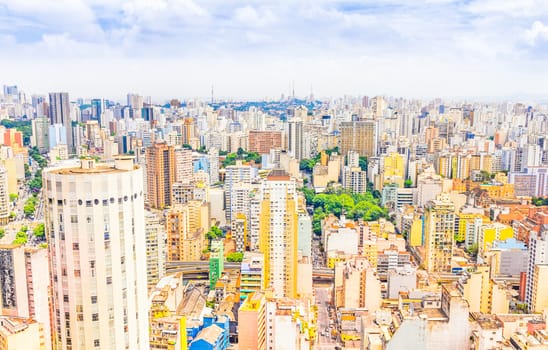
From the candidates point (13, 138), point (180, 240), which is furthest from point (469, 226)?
point (13, 138)

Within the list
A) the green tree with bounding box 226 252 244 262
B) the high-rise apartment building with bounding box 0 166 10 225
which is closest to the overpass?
the green tree with bounding box 226 252 244 262

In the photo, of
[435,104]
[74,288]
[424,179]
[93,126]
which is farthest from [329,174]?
[435,104]

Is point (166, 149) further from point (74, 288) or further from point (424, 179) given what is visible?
point (74, 288)

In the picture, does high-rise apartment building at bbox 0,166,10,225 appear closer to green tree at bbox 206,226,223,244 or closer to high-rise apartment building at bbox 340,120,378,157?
green tree at bbox 206,226,223,244

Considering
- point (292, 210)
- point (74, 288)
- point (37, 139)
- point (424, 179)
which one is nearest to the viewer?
point (74, 288)

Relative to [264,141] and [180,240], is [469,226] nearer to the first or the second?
[180,240]

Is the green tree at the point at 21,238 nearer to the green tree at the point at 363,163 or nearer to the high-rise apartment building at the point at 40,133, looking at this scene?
the high-rise apartment building at the point at 40,133
